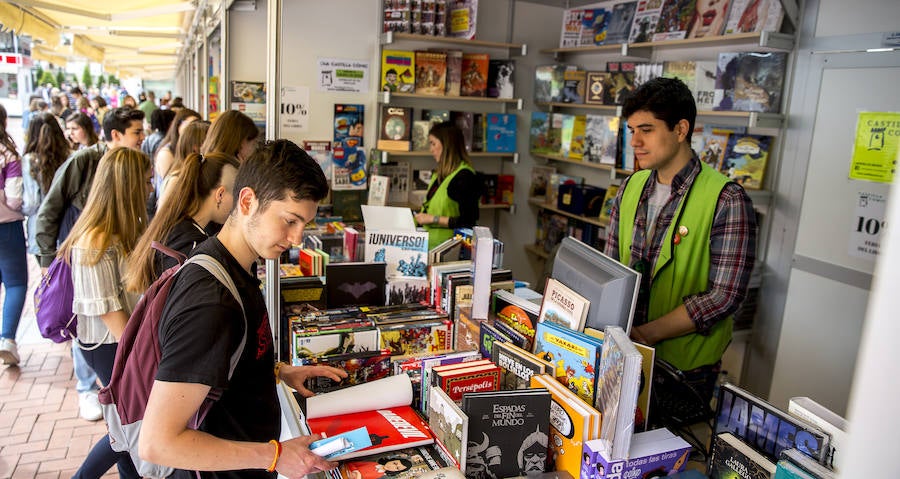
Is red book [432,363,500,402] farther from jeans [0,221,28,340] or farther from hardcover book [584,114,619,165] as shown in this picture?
jeans [0,221,28,340]

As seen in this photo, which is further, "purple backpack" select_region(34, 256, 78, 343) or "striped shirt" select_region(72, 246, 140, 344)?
"purple backpack" select_region(34, 256, 78, 343)

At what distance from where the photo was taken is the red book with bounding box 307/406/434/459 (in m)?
1.67

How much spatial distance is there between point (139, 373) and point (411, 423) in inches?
29.3

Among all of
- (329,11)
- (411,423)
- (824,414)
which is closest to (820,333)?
(824,414)

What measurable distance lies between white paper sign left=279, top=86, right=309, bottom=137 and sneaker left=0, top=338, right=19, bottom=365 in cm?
255

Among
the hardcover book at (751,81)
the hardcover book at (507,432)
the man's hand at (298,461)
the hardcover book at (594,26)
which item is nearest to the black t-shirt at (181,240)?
the man's hand at (298,461)

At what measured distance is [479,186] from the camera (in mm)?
4395

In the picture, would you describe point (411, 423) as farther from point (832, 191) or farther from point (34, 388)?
point (34, 388)

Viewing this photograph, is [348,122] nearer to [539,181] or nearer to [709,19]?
[539,181]

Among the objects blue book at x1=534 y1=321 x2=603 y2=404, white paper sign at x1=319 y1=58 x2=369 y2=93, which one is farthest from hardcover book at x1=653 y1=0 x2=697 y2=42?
blue book at x1=534 y1=321 x2=603 y2=404

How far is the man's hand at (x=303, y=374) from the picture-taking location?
1.91 metres

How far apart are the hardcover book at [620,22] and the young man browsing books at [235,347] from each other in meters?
4.10

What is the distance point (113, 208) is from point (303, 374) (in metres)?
1.29

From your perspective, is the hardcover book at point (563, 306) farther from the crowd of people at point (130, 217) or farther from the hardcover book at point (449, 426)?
the crowd of people at point (130, 217)
